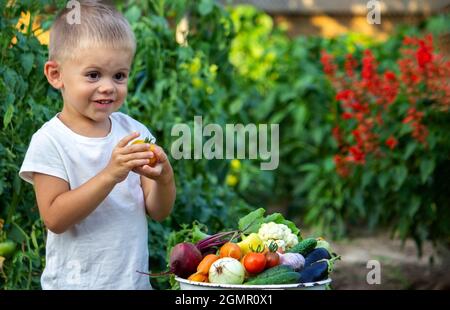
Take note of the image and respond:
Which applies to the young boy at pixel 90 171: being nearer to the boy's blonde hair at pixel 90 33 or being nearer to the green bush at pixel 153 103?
the boy's blonde hair at pixel 90 33

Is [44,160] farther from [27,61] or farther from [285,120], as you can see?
[285,120]

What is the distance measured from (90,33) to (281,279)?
0.88m

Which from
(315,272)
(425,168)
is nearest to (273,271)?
(315,272)

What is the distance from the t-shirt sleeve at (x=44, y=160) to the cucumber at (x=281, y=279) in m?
0.64

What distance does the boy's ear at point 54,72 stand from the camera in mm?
2625

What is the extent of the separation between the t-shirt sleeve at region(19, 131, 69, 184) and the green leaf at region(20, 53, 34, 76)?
78cm

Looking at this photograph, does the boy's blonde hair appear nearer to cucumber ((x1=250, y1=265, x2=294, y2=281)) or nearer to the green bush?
the green bush

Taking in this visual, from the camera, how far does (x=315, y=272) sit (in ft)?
7.61

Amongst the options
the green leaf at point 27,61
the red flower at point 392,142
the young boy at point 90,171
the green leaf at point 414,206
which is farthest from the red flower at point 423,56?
the young boy at point 90,171

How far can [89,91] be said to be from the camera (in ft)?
8.27

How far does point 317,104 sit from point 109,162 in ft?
15.1


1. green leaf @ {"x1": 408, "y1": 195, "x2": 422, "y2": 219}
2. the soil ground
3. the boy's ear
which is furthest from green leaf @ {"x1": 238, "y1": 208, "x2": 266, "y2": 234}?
green leaf @ {"x1": 408, "y1": 195, "x2": 422, "y2": 219}
